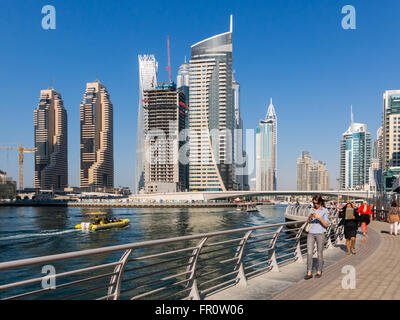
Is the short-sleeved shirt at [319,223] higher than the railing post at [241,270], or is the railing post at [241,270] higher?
the short-sleeved shirt at [319,223]

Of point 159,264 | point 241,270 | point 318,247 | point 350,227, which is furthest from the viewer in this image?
point 350,227

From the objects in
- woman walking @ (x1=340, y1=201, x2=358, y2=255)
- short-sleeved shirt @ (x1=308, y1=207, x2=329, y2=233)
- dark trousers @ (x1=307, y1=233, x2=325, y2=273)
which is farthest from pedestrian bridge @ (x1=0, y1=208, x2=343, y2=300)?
woman walking @ (x1=340, y1=201, x2=358, y2=255)

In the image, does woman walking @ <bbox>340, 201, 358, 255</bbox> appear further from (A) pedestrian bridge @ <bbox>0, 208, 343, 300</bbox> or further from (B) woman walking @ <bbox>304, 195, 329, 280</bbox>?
(B) woman walking @ <bbox>304, 195, 329, 280</bbox>

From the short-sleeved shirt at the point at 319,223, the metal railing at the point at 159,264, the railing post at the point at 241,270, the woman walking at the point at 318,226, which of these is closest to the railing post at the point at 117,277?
the metal railing at the point at 159,264

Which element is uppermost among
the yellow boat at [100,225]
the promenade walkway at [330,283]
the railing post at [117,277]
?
the railing post at [117,277]

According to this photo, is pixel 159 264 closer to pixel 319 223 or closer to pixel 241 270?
pixel 241 270

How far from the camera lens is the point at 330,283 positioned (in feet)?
29.6

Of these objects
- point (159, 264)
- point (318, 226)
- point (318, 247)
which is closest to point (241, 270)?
point (318, 247)

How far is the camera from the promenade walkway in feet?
25.8

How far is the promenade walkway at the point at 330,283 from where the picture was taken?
786 cm

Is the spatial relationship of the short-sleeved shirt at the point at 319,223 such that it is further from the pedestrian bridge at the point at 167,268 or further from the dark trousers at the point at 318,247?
the pedestrian bridge at the point at 167,268
